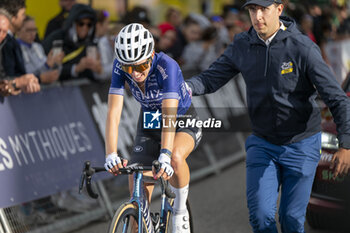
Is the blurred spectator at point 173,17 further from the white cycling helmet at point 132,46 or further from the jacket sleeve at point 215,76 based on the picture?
the white cycling helmet at point 132,46

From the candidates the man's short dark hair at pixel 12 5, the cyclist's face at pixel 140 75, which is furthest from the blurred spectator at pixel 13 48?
the cyclist's face at pixel 140 75

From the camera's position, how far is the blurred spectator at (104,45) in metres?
9.09

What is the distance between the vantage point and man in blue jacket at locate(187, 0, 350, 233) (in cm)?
464

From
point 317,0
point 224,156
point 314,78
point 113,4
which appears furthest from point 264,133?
point 317,0

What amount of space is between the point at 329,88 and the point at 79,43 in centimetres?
489

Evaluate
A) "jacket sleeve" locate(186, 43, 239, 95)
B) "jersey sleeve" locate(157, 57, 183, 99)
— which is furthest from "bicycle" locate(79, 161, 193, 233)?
"jacket sleeve" locate(186, 43, 239, 95)

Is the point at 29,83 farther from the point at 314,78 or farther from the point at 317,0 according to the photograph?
the point at 317,0

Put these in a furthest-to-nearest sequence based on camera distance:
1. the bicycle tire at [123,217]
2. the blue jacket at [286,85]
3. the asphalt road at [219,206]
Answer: the asphalt road at [219,206] < the blue jacket at [286,85] < the bicycle tire at [123,217]

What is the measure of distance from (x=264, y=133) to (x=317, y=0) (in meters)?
19.6

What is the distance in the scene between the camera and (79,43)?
8734mm

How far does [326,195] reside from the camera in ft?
20.2

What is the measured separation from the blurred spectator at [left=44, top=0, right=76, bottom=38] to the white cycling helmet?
459cm

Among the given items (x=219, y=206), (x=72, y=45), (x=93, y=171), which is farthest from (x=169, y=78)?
(x=72, y=45)

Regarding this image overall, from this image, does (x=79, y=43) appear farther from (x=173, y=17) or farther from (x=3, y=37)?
(x=173, y=17)
